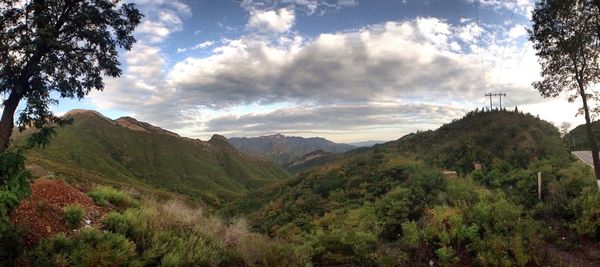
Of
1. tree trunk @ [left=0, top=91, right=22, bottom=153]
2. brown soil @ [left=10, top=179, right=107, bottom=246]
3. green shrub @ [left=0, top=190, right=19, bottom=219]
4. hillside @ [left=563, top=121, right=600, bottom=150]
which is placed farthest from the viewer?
hillside @ [left=563, top=121, right=600, bottom=150]

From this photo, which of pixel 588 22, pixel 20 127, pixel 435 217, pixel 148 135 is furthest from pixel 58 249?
pixel 148 135

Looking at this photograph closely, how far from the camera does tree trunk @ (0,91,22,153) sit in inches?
422

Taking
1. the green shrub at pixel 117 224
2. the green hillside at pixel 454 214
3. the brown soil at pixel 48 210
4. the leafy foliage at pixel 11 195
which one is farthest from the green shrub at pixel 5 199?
the green hillside at pixel 454 214

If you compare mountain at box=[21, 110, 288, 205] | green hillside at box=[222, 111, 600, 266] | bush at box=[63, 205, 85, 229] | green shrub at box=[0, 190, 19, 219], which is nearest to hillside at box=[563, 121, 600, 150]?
green hillside at box=[222, 111, 600, 266]

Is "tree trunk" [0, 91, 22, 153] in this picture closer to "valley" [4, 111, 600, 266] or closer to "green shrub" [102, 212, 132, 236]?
"valley" [4, 111, 600, 266]

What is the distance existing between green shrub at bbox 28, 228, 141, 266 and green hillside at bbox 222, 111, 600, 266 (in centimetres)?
451

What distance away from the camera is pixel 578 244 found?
1154 centimetres

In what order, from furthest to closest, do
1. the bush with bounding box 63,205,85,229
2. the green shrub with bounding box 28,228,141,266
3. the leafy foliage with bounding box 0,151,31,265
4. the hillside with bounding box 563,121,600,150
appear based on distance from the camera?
the hillside with bounding box 563,121,600,150 < the bush with bounding box 63,205,85,229 < the green shrub with bounding box 28,228,141,266 < the leafy foliage with bounding box 0,151,31,265

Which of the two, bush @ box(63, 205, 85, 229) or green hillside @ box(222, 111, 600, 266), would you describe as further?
green hillside @ box(222, 111, 600, 266)

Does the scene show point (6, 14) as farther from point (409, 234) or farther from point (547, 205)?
point (547, 205)

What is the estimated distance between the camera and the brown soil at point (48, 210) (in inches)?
334

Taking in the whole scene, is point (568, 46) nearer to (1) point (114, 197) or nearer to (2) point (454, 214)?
(2) point (454, 214)

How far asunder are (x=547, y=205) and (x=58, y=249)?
15743mm

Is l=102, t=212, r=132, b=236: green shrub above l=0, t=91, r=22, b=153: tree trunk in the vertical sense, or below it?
below
